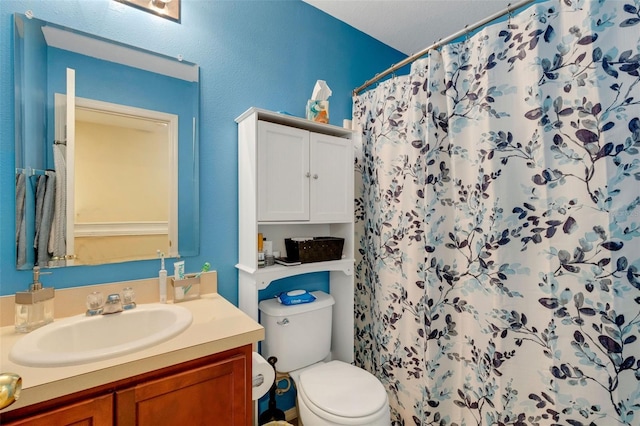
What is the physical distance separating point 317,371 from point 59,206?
1325 mm

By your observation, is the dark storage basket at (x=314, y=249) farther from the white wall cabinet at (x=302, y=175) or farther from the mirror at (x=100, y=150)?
the mirror at (x=100, y=150)

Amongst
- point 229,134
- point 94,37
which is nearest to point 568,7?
point 229,134

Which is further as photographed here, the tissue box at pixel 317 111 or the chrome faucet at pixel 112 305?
the tissue box at pixel 317 111

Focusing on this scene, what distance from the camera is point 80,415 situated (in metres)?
0.73

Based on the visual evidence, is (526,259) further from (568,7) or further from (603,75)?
(568,7)

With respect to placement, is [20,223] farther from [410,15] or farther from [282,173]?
[410,15]

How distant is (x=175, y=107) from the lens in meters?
1.35

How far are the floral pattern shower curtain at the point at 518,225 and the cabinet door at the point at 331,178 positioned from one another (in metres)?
0.21

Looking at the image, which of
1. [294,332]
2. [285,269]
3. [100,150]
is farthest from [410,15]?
[294,332]

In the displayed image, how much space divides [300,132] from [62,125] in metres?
0.98

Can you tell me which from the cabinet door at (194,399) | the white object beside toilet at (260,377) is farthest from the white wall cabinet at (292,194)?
the cabinet door at (194,399)

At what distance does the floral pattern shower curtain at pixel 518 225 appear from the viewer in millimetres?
962

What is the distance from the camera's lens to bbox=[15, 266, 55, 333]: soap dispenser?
954 millimetres

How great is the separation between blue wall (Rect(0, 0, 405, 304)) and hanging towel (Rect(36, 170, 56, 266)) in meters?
0.07
